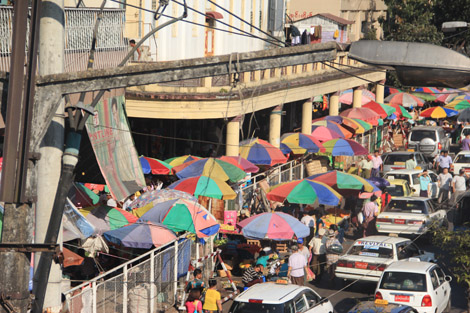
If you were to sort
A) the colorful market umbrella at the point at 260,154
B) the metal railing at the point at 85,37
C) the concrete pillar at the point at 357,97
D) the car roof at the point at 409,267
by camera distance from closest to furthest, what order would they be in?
the metal railing at the point at 85,37
the car roof at the point at 409,267
the colorful market umbrella at the point at 260,154
the concrete pillar at the point at 357,97

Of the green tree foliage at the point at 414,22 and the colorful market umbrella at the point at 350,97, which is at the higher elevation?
the green tree foliage at the point at 414,22

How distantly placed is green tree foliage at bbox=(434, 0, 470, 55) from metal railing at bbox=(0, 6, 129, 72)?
40146mm

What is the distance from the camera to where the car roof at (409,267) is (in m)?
17.6

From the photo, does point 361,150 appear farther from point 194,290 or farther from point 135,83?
point 135,83

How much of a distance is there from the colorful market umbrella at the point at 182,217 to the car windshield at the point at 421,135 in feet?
82.1

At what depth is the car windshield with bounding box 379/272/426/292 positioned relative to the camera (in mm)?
17266

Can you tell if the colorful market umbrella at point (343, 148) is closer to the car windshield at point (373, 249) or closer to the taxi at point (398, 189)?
the taxi at point (398, 189)

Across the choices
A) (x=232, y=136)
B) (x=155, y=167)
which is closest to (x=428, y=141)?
(x=232, y=136)

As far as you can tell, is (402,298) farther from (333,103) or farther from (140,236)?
(333,103)

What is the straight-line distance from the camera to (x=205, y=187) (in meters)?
21.1

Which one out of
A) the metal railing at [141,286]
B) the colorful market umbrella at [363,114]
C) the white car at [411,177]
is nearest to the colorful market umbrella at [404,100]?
the colorful market umbrella at [363,114]

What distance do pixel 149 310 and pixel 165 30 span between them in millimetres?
14587

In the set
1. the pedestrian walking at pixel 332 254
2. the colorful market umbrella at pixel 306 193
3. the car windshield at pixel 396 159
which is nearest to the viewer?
the pedestrian walking at pixel 332 254

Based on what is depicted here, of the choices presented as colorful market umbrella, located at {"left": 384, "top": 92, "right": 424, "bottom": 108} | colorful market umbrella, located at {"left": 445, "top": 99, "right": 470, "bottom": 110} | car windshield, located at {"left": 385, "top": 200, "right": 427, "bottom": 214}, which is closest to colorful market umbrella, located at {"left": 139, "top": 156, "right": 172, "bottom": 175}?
car windshield, located at {"left": 385, "top": 200, "right": 427, "bottom": 214}
